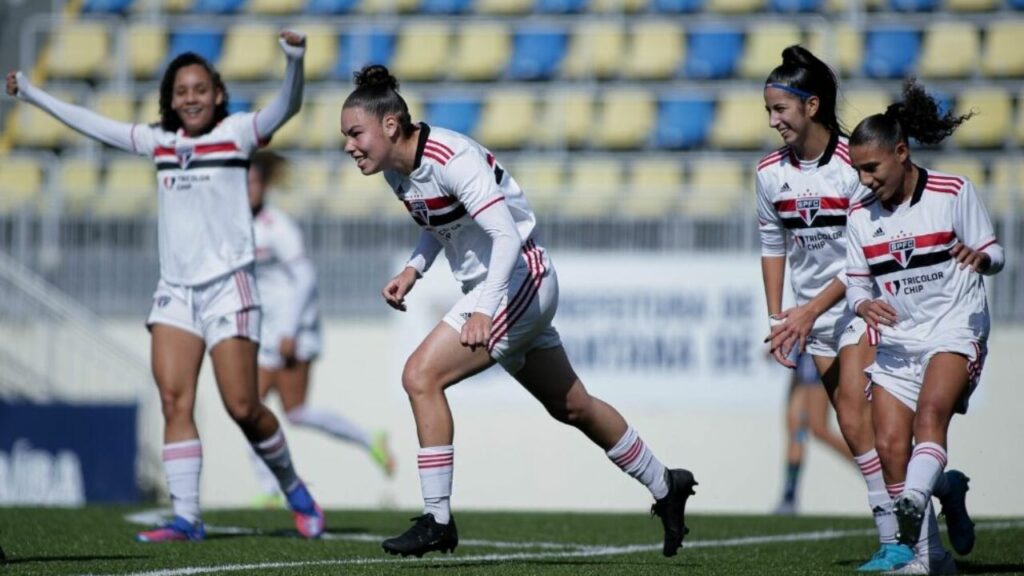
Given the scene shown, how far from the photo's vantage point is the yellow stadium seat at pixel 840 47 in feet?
55.5

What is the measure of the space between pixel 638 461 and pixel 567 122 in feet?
35.1

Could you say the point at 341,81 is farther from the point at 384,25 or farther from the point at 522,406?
the point at 522,406

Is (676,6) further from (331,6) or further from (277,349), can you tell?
(277,349)

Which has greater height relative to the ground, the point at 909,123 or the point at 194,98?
the point at 194,98

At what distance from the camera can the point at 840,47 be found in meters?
17.0

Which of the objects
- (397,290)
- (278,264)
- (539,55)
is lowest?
(278,264)

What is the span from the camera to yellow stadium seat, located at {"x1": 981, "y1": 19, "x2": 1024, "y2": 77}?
55.9 feet

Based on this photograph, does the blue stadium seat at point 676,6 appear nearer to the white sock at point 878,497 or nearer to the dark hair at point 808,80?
the dark hair at point 808,80

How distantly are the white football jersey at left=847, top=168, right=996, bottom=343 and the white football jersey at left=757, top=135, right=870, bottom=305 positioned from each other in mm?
359

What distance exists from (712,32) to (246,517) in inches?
363

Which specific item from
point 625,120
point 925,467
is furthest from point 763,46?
point 925,467

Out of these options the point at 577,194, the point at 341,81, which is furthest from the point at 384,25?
the point at 577,194

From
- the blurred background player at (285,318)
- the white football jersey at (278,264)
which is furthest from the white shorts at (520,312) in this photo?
the white football jersey at (278,264)

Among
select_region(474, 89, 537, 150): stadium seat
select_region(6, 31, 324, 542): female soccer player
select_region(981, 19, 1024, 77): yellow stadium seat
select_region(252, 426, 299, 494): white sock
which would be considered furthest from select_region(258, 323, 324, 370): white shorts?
select_region(981, 19, 1024, 77): yellow stadium seat
